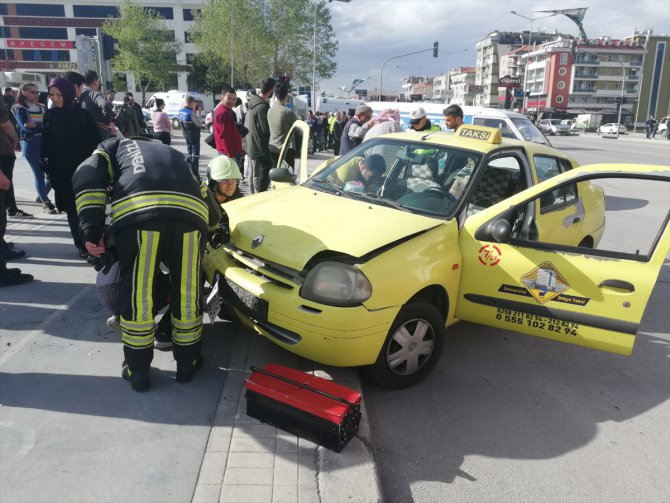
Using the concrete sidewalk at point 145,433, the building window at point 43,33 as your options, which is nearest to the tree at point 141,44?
the building window at point 43,33

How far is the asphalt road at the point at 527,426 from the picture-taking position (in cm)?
266

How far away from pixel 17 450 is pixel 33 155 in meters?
6.18

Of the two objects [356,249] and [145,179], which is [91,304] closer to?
[145,179]

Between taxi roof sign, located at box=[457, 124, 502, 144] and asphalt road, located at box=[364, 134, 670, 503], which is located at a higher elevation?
taxi roof sign, located at box=[457, 124, 502, 144]

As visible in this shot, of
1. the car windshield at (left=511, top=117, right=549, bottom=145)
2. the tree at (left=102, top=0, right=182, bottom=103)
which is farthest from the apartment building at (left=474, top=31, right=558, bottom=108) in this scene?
the car windshield at (left=511, top=117, right=549, bottom=145)

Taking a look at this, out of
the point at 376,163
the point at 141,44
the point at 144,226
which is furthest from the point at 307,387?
the point at 141,44

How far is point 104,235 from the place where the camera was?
3.05 meters

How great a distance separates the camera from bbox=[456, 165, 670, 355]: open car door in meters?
3.25

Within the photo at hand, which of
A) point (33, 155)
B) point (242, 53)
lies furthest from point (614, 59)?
point (33, 155)

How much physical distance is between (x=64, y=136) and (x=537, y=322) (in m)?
4.75

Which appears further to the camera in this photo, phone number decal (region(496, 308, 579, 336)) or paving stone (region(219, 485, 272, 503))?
phone number decal (region(496, 308, 579, 336))

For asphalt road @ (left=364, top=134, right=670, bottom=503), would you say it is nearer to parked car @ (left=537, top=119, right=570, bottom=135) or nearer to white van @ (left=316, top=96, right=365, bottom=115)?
white van @ (left=316, top=96, right=365, bottom=115)

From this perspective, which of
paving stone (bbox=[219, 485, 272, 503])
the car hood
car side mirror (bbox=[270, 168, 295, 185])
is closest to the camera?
paving stone (bbox=[219, 485, 272, 503])

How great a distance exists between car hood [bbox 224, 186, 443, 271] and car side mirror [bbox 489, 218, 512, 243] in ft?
1.19
